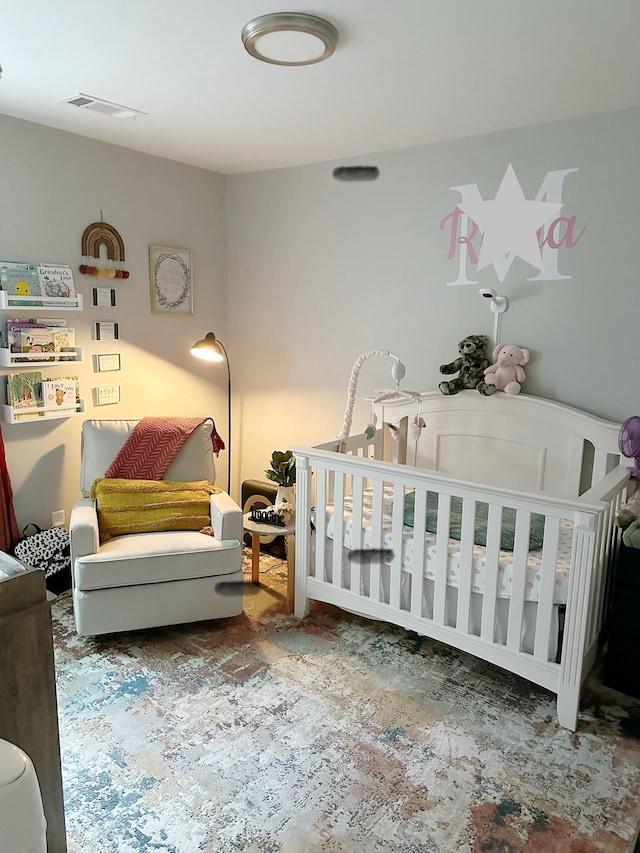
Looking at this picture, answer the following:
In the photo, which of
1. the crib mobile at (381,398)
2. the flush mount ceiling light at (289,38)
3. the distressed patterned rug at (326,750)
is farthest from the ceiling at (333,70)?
the distressed patterned rug at (326,750)

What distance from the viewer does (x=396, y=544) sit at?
267 centimetres

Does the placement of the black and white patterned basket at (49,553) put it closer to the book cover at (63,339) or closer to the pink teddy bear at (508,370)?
the book cover at (63,339)

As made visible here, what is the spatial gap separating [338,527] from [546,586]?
3.05 feet

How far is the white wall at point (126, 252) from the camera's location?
3.17 m

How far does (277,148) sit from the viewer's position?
3428mm

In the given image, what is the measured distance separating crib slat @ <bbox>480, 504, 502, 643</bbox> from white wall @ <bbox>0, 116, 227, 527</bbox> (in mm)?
2311

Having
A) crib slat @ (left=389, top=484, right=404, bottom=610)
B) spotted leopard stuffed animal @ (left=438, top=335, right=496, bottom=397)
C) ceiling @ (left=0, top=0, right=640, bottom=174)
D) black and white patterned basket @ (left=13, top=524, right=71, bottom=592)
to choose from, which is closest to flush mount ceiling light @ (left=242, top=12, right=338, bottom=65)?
ceiling @ (left=0, top=0, right=640, bottom=174)

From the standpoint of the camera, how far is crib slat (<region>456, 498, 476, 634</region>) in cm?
243

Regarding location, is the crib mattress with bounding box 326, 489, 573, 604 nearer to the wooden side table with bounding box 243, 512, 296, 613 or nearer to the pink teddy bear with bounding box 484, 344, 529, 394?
the wooden side table with bounding box 243, 512, 296, 613

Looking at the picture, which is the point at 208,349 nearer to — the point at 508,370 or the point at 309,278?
the point at 309,278

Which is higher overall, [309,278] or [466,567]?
[309,278]

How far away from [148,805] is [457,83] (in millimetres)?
2685

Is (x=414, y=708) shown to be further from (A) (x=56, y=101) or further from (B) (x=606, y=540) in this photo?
(A) (x=56, y=101)

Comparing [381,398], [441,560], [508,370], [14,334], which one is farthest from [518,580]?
[14,334]
